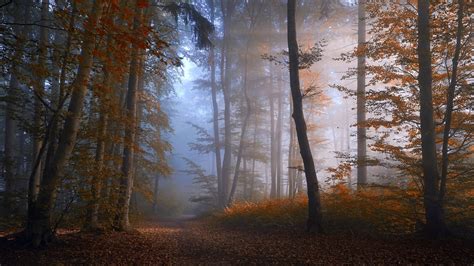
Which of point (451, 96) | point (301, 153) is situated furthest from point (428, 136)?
point (301, 153)

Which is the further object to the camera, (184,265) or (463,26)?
(463,26)

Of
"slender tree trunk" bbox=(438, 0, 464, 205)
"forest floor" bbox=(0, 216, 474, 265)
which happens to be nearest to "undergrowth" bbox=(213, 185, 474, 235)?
"forest floor" bbox=(0, 216, 474, 265)

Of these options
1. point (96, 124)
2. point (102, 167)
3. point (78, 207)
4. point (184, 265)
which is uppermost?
point (96, 124)

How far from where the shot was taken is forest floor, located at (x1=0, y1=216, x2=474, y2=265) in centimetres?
616

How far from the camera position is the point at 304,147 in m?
Answer: 9.44

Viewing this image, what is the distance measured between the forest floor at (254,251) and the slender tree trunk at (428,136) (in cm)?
63

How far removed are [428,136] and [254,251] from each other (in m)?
5.31

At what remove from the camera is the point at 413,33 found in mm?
8648

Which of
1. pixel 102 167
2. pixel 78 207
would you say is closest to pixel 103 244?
pixel 78 207

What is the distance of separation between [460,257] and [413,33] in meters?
5.77

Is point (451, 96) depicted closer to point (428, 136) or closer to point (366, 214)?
point (428, 136)

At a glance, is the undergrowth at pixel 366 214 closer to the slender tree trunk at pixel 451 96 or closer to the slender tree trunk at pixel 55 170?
the slender tree trunk at pixel 451 96

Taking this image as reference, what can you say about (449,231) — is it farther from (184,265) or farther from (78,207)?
(78,207)

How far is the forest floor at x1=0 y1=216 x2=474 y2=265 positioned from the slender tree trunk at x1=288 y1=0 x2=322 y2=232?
23.2 inches
